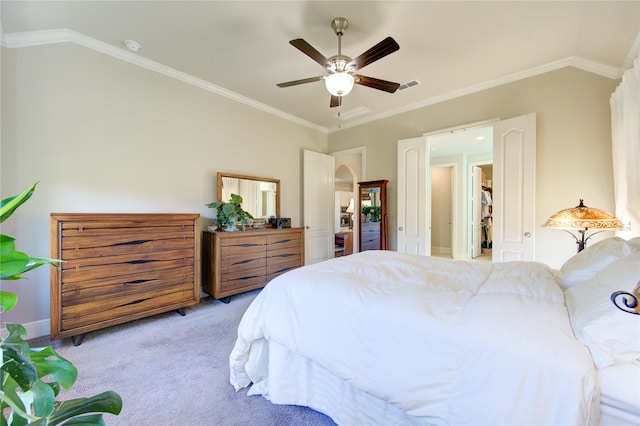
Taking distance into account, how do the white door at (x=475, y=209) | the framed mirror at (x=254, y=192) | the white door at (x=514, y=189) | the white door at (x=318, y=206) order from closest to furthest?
→ the white door at (x=514, y=189), the framed mirror at (x=254, y=192), the white door at (x=318, y=206), the white door at (x=475, y=209)

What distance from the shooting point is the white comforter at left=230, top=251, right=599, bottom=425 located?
816 millimetres

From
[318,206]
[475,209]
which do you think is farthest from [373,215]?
[475,209]

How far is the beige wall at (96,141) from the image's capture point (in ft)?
7.35

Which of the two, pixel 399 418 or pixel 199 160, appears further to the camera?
pixel 199 160

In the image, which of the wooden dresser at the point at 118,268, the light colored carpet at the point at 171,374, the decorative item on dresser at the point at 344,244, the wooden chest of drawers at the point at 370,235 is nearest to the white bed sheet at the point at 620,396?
the light colored carpet at the point at 171,374

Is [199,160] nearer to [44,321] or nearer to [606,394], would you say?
[44,321]

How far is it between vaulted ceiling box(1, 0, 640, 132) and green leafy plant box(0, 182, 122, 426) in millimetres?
2251

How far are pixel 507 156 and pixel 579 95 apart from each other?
82 cm

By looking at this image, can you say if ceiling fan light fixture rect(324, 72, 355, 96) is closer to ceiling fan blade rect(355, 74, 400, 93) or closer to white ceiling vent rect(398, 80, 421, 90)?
ceiling fan blade rect(355, 74, 400, 93)

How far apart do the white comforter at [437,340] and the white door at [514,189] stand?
1502mm

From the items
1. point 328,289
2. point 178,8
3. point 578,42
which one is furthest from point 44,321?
point 578,42

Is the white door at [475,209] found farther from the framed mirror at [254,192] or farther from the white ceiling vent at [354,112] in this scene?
the framed mirror at [254,192]

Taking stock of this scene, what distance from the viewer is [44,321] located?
92.5 inches

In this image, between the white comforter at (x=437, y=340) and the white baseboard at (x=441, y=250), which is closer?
the white comforter at (x=437, y=340)
